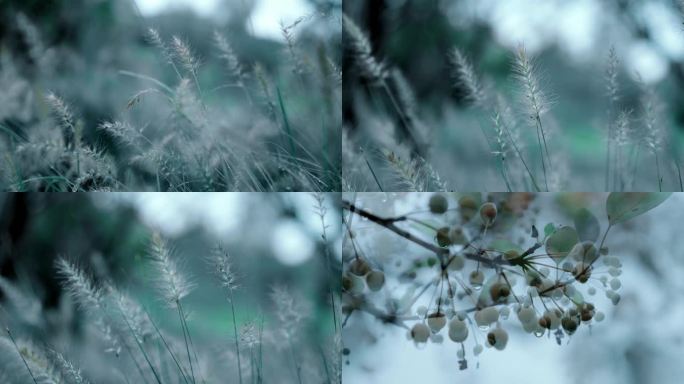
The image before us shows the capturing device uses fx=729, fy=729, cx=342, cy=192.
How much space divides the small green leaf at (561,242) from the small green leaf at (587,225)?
0.01m

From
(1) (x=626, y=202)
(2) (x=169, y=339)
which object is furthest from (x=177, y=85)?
(1) (x=626, y=202)

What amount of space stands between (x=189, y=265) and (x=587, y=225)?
76 cm

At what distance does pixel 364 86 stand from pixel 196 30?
349 mm

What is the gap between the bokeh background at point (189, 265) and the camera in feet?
4.64

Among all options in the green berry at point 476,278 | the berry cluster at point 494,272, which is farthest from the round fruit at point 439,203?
the green berry at point 476,278

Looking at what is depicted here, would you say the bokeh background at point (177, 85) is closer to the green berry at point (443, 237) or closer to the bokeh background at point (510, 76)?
the bokeh background at point (510, 76)

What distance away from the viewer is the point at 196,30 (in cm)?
143

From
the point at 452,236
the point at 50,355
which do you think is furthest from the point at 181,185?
the point at 452,236

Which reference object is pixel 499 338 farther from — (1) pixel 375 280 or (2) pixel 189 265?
(2) pixel 189 265

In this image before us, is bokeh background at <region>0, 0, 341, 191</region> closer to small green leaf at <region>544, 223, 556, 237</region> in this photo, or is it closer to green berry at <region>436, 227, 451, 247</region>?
green berry at <region>436, 227, 451, 247</region>

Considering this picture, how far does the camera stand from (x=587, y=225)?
1.34 m

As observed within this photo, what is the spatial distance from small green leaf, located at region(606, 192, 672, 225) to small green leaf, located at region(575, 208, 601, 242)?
0.03m

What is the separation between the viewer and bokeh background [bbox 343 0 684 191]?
1.34 meters

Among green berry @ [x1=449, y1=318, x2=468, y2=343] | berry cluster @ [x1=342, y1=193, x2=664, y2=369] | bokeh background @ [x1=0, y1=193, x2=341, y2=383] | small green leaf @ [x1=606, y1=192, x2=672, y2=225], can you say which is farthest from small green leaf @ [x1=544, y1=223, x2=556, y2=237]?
bokeh background @ [x1=0, y1=193, x2=341, y2=383]
